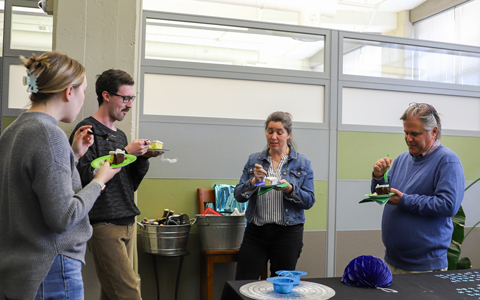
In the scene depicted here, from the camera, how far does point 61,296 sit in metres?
1.20

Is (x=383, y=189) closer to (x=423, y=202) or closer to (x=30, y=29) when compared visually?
(x=423, y=202)

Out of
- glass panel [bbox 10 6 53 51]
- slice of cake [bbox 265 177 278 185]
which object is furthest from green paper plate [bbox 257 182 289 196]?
glass panel [bbox 10 6 53 51]

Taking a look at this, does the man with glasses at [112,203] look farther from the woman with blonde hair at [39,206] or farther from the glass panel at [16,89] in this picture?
the glass panel at [16,89]

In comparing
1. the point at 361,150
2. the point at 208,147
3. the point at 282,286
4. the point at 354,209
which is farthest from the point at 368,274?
the point at 361,150

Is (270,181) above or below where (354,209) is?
above

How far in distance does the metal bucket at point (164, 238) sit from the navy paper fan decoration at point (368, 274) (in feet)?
4.61

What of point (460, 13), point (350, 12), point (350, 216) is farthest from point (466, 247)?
point (350, 12)

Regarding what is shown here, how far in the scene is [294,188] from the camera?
2.48 metres

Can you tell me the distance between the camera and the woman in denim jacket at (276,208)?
249cm

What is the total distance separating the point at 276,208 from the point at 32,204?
1.58 meters

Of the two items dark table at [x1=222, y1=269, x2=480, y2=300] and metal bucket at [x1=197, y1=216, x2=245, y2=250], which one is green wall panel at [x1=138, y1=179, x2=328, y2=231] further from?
dark table at [x1=222, y1=269, x2=480, y2=300]

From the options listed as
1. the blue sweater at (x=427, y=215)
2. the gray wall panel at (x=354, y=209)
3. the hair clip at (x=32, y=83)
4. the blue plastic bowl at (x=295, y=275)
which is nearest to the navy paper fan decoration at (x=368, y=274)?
the blue plastic bowl at (x=295, y=275)

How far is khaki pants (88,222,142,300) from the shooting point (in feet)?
6.22

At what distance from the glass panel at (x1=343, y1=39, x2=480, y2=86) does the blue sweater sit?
5.09 ft
